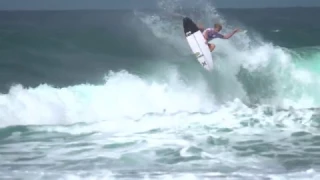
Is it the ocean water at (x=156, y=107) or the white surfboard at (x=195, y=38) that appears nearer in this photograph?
the ocean water at (x=156, y=107)

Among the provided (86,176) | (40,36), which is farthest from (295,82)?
(40,36)

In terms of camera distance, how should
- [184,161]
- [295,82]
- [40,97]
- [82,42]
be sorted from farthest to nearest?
[82,42] < [295,82] < [40,97] < [184,161]

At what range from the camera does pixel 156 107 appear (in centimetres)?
1608

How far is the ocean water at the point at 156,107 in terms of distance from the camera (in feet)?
33.8

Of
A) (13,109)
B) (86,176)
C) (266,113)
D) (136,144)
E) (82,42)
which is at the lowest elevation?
(86,176)

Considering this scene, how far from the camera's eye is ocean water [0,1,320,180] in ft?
33.8

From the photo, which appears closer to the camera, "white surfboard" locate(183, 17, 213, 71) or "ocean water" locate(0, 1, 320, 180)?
"ocean water" locate(0, 1, 320, 180)

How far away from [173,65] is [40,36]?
1004cm

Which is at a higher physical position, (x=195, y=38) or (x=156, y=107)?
(x=195, y=38)

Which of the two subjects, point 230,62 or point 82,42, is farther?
point 82,42

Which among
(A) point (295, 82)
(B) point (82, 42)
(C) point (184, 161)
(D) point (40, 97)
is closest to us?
(C) point (184, 161)

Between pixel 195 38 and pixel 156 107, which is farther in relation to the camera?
pixel 156 107

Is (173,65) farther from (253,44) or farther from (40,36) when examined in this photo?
(40,36)

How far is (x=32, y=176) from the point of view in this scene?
9555 mm
